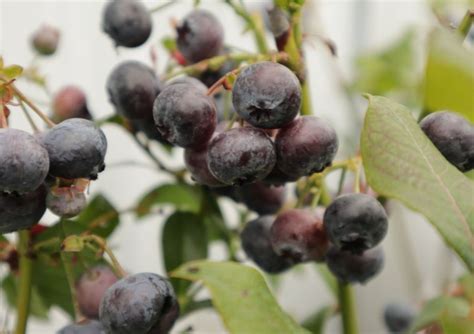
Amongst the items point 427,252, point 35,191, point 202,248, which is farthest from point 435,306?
point 427,252

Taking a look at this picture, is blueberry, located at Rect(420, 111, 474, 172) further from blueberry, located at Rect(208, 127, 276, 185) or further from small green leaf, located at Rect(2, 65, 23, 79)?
small green leaf, located at Rect(2, 65, 23, 79)

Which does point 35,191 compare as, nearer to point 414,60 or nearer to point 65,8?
point 65,8

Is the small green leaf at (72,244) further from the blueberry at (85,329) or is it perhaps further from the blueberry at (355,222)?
the blueberry at (355,222)

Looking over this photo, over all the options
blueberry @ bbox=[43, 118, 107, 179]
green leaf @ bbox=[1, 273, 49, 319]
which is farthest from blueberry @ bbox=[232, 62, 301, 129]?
green leaf @ bbox=[1, 273, 49, 319]

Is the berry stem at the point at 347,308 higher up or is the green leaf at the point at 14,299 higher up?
the berry stem at the point at 347,308

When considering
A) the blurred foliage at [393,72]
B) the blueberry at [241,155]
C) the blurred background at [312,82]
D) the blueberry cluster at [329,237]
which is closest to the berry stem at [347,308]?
the blueberry cluster at [329,237]
